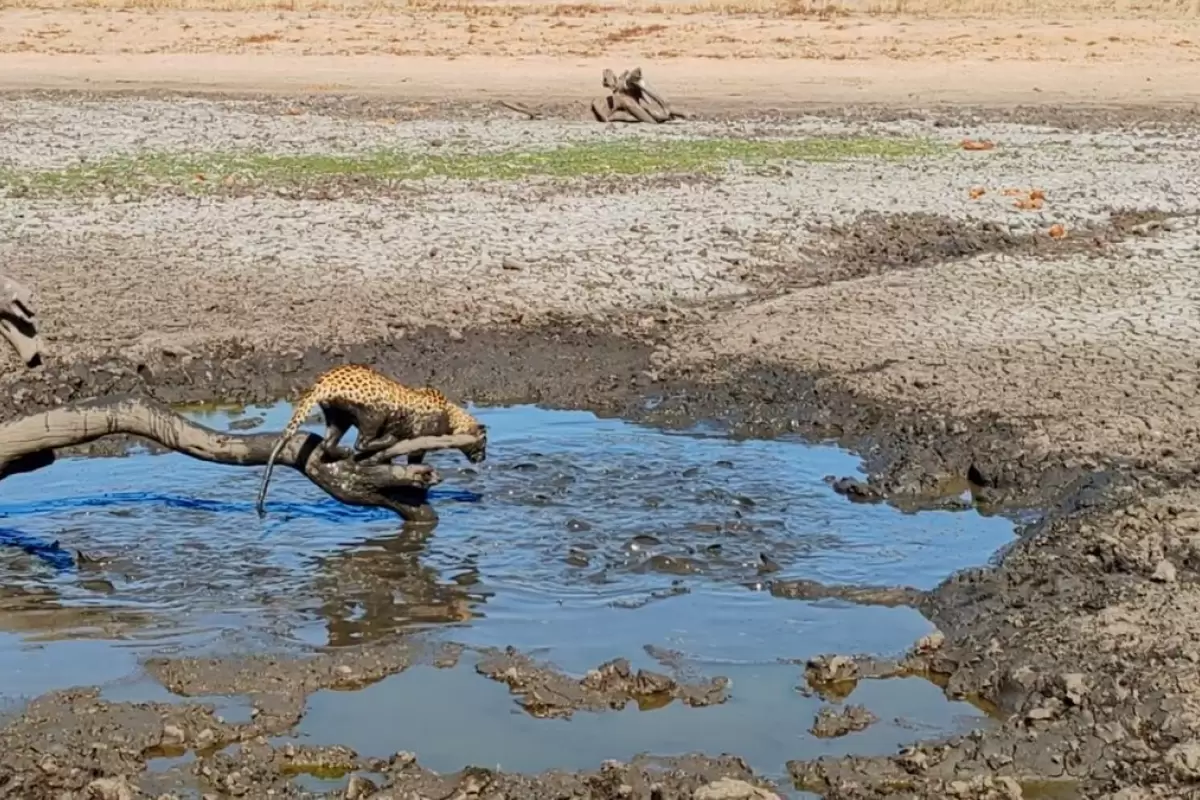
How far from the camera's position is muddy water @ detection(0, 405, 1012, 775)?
6055mm

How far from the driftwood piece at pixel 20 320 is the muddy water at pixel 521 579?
100 centimetres

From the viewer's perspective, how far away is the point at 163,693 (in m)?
6.25

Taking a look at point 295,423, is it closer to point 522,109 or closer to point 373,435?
point 373,435

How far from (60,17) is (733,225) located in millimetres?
20623

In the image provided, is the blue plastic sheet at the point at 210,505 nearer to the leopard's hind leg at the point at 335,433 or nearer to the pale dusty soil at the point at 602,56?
the leopard's hind leg at the point at 335,433

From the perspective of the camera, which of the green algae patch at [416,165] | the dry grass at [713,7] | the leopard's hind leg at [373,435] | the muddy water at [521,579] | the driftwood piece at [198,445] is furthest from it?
the dry grass at [713,7]

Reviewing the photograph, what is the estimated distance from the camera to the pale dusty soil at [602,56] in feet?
79.8

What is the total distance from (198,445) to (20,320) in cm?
89

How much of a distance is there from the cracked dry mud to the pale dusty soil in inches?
231

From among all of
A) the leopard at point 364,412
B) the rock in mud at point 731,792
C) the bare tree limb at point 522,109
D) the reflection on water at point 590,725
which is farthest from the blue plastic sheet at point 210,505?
the bare tree limb at point 522,109

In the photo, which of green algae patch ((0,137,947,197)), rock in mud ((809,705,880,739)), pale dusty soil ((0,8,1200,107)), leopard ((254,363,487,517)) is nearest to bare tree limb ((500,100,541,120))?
pale dusty soil ((0,8,1200,107))

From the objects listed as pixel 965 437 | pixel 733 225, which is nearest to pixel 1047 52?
pixel 733 225

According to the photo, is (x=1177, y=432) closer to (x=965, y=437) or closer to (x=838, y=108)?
(x=965, y=437)

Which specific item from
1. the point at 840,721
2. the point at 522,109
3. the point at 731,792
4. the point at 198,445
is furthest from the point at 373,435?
the point at 522,109
